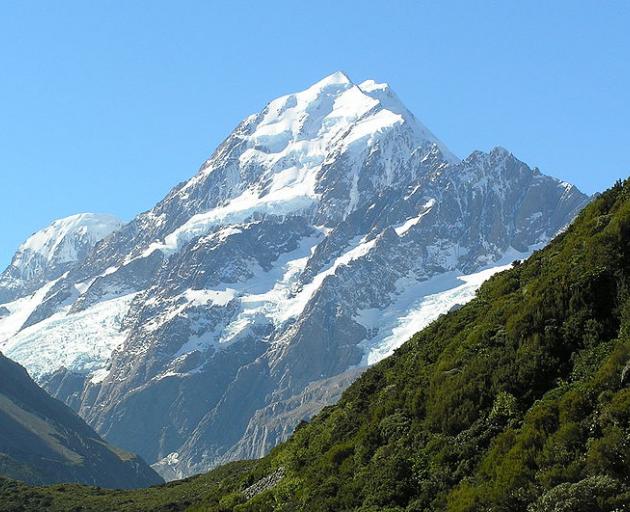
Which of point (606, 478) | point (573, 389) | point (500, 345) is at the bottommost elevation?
point (606, 478)

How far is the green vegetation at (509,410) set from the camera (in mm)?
39938

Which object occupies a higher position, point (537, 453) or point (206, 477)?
point (206, 477)

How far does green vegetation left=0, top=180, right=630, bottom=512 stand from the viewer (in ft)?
131

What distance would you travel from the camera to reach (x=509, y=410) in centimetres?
4603

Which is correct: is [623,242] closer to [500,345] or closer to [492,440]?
[500,345]

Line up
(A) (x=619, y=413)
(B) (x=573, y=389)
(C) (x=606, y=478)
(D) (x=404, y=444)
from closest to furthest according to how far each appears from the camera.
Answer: (C) (x=606, y=478) < (A) (x=619, y=413) < (B) (x=573, y=389) < (D) (x=404, y=444)

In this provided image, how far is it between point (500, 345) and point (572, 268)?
4920 mm

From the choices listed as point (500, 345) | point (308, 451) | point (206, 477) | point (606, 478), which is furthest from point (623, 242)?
point (206, 477)

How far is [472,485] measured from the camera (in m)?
42.5

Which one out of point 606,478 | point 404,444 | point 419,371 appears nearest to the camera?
point 606,478

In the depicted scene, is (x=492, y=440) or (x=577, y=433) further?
(x=492, y=440)

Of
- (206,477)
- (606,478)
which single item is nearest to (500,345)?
(606,478)

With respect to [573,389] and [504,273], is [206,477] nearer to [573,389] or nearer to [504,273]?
[504,273]

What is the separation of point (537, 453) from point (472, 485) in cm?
302
